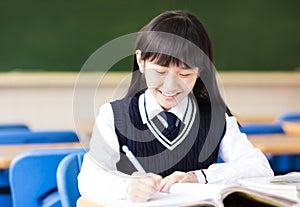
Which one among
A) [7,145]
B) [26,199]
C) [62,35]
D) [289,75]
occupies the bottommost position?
[26,199]

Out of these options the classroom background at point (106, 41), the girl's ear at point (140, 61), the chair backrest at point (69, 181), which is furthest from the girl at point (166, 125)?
the classroom background at point (106, 41)

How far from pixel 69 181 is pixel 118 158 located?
12.8 inches

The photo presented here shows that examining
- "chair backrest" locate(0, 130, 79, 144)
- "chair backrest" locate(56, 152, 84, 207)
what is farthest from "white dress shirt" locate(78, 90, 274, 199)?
"chair backrest" locate(0, 130, 79, 144)

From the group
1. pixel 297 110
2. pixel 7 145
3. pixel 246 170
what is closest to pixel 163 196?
pixel 246 170

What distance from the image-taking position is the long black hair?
1.13 meters

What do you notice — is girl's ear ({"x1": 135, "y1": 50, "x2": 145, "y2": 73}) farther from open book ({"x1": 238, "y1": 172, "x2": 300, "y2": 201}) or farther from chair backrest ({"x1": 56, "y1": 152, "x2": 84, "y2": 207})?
chair backrest ({"x1": 56, "y1": 152, "x2": 84, "y2": 207})

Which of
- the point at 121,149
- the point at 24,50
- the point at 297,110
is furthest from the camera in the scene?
the point at 297,110

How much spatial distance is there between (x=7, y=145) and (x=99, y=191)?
5.72 ft

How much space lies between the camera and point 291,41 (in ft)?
17.1

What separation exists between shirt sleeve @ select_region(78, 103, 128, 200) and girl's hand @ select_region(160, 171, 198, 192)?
72 mm

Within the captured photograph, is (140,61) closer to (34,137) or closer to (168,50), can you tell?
(168,50)

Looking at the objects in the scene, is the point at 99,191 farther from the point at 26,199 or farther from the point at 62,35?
the point at 62,35

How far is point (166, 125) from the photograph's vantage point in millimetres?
1163

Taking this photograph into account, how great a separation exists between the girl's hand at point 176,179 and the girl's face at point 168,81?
5.2 inches
